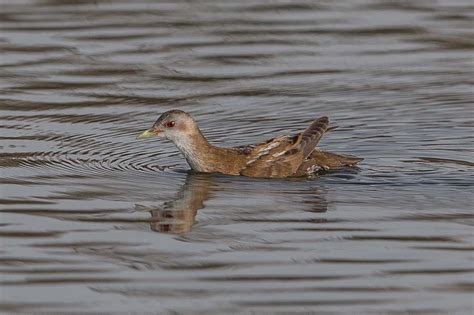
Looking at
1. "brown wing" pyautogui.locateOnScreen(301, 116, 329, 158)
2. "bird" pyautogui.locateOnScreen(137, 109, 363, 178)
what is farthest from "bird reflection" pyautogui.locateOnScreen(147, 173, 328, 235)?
"brown wing" pyautogui.locateOnScreen(301, 116, 329, 158)

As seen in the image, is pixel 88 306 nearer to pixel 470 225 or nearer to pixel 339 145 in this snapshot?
pixel 470 225

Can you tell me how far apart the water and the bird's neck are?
255 millimetres

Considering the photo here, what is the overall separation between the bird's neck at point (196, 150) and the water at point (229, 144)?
0.84 feet

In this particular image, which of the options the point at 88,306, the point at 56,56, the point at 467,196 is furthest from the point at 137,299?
the point at 56,56

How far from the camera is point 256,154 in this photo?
13.9 metres

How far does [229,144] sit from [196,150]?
4.69 feet

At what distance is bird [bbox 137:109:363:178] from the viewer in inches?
546

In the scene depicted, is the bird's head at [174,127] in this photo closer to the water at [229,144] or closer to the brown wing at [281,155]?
the water at [229,144]

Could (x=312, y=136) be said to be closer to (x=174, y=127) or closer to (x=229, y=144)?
(x=174, y=127)

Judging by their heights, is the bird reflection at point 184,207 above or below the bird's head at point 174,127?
below

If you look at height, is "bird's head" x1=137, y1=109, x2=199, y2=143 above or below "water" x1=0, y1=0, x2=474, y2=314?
above

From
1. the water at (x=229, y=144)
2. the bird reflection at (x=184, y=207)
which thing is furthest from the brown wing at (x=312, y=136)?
the bird reflection at (x=184, y=207)

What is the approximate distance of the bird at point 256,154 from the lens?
13859mm

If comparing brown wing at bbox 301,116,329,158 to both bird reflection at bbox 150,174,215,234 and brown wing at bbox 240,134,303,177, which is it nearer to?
brown wing at bbox 240,134,303,177
